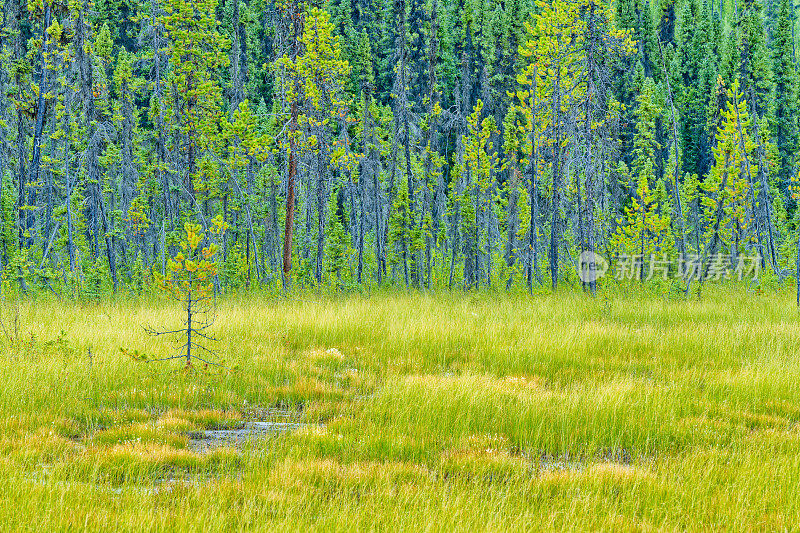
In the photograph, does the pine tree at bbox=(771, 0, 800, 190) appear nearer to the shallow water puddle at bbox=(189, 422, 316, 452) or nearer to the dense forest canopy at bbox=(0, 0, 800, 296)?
the dense forest canopy at bbox=(0, 0, 800, 296)

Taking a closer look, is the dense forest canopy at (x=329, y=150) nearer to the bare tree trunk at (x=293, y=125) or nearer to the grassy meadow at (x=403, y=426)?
the bare tree trunk at (x=293, y=125)

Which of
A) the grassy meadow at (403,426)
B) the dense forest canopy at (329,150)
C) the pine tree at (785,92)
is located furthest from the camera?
the pine tree at (785,92)

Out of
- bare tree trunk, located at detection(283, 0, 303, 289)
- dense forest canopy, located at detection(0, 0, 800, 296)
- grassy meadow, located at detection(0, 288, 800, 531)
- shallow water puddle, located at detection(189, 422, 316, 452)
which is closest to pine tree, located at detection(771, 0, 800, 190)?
dense forest canopy, located at detection(0, 0, 800, 296)

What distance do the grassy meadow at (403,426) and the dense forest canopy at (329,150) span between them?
6.68m

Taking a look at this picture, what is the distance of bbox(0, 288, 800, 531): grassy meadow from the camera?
435cm

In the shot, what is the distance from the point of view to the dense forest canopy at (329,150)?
57.5 ft

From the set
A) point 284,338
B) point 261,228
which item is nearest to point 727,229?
point 284,338

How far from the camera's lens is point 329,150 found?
20062 millimetres

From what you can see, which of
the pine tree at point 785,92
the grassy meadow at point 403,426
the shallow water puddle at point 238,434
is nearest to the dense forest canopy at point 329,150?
the grassy meadow at point 403,426

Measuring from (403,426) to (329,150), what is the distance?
14985mm

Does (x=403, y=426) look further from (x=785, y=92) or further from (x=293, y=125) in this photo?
(x=785, y=92)

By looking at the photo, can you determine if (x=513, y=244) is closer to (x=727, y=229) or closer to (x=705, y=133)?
(x=727, y=229)

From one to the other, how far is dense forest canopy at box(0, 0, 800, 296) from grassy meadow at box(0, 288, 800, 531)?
21.9 ft

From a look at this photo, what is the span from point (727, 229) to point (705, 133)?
24981 millimetres
